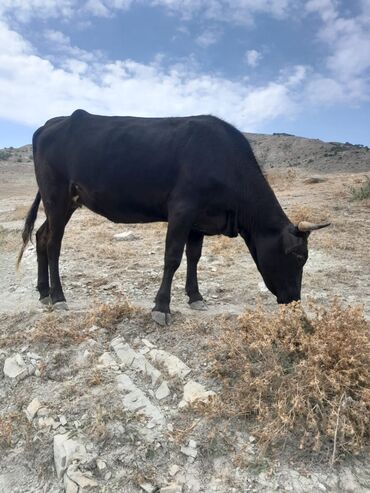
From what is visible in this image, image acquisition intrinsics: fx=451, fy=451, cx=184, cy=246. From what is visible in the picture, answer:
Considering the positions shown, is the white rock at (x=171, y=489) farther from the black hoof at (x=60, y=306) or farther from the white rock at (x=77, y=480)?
the black hoof at (x=60, y=306)

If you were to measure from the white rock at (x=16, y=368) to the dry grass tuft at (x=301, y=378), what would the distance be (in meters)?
1.85

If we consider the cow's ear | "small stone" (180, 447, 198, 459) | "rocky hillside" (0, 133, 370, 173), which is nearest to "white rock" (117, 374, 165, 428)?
"small stone" (180, 447, 198, 459)

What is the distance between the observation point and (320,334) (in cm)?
369

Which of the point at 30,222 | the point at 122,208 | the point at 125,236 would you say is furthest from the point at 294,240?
the point at 125,236

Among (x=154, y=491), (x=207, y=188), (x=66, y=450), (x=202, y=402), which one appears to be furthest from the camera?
(x=207, y=188)

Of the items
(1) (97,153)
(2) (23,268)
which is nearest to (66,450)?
(1) (97,153)

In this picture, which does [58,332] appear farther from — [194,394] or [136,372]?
[194,394]

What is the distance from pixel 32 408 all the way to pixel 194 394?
1374mm

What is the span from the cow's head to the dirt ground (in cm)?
66

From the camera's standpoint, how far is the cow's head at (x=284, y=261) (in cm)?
491

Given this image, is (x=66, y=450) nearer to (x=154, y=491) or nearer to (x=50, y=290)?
(x=154, y=491)

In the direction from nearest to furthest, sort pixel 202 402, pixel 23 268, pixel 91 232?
pixel 202 402
pixel 23 268
pixel 91 232

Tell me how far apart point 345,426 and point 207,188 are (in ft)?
9.09

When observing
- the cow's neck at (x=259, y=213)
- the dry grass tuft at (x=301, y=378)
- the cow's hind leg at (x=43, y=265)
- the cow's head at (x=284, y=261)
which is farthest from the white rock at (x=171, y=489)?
the cow's hind leg at (x=43, y=265)
